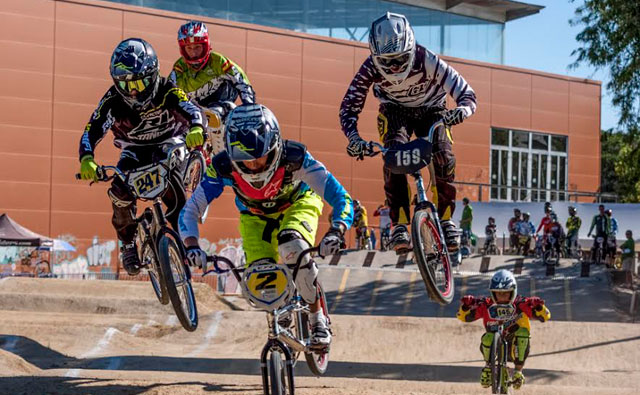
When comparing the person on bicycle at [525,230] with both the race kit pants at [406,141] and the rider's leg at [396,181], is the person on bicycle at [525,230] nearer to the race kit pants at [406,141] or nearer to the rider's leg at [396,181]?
the race kit pants at [406,141]

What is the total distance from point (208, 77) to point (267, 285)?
4723 millimetres

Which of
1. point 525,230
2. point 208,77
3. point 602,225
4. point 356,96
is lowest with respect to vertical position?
point 525,230

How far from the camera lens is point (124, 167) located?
9812 millimetres

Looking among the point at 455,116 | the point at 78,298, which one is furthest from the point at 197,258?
the point at 78,298

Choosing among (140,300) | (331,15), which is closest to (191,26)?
(140,300)

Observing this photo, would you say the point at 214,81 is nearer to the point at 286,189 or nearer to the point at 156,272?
the point at 156,272

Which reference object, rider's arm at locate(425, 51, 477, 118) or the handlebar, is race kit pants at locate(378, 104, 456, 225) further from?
the handlebar

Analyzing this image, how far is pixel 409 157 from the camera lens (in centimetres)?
899

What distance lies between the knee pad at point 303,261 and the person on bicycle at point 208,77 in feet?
11.9

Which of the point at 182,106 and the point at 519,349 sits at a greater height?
the point at 182,106

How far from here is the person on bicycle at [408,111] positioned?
9.24 m

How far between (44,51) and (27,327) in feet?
58.7


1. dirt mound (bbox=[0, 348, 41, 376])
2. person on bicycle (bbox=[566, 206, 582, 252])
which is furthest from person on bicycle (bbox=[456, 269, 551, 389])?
person on bicycle (bbox=[566, 206, 582, 252])

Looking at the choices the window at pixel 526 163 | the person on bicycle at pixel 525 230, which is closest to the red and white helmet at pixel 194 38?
the person on bicycle at pixel 525 230
